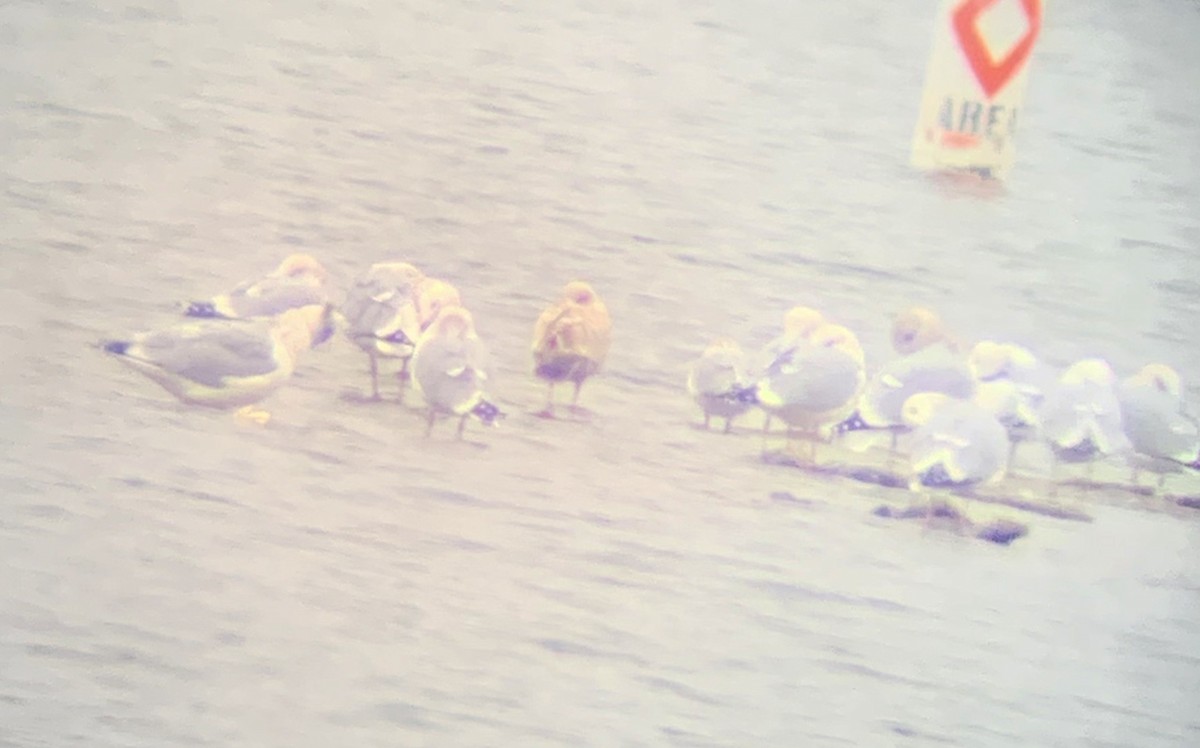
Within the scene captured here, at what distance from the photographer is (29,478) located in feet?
3.11

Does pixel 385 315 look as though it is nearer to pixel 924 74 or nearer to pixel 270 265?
pixel 270 265

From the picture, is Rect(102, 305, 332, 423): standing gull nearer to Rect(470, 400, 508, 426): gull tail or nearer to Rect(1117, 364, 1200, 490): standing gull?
Rect(470, 400, 508, 426): gull tail

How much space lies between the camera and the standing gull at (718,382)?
98 cm

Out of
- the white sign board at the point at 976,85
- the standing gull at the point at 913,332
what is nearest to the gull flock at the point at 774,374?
the standing gull at the point at 913,332

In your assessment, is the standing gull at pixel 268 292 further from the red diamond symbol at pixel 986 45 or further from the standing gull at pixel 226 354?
the red diamond symbol at pixel 986 45

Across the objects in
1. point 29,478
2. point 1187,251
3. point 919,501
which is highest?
point 1187,251

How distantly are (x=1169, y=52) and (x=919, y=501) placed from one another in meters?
0.59

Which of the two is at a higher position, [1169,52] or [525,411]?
[1169,52]

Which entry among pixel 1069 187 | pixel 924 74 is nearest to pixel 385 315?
pixel 924 74

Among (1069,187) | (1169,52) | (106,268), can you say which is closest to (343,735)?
(106,268)

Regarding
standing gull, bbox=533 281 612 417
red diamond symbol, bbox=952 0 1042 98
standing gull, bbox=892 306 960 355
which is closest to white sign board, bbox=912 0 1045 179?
red diamond symbol, bbox=952 0 1042 98

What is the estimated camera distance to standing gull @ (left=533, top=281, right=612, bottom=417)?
96 centimetres

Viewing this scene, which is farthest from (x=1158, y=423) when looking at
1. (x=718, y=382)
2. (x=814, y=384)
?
(x=718, y=382)

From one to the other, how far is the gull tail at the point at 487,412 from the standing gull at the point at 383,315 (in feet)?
0.28
